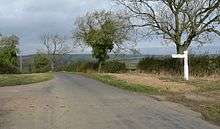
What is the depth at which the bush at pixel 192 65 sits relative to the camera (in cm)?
3566

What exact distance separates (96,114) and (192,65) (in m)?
25.9

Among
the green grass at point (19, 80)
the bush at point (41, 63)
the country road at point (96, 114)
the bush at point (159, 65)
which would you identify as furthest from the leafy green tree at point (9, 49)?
the country road at point (96, 114)

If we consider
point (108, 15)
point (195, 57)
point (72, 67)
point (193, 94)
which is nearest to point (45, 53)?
point (72, 67)

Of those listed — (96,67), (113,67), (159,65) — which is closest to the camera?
(159,65)

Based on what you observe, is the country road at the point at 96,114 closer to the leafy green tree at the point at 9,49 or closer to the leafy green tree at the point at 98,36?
the leafy green tree at the point at 98,36

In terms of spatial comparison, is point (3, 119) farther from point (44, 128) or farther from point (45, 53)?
point (45, 53)

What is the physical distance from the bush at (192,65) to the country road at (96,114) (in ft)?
61.3

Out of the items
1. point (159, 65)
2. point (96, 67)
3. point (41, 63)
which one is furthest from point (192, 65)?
point (41, 63)

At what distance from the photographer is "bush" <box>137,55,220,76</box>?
117ft

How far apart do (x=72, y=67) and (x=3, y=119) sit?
2350 inches

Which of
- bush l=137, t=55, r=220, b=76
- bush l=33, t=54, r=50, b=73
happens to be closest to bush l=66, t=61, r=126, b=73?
bush l=137, t=55, r=220, b=76

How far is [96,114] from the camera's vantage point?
1306cm

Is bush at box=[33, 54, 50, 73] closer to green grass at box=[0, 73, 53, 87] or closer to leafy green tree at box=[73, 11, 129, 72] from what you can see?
leafy green tree at box=[73, 11, 129, 72]

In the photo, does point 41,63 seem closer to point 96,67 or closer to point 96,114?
point 96,67
